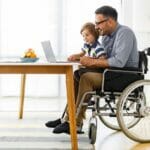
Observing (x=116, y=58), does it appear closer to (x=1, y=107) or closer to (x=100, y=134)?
(x=100, y=134)

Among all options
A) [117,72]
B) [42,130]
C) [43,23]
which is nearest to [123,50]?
[117,72]

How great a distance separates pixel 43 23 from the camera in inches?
190

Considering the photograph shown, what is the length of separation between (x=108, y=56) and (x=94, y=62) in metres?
0.24

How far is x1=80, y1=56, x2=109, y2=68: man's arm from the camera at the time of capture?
9.08ft

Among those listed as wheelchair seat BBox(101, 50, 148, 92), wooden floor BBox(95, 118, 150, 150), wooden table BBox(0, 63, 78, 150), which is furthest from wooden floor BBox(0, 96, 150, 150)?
wheelchair seat BBox(101, 50, 148, 92)

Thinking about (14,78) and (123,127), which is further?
(14,78)

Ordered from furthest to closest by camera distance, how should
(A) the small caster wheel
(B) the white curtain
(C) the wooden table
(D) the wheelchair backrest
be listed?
1. (B) the white curtain
2. (D) the wheelchair backrest
3. (A) the small caster wheel
4. (C) the wooden table

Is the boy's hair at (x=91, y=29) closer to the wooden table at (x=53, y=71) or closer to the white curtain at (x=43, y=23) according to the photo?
the wooden table at (x=53, y=71)

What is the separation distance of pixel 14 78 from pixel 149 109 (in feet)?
8.51

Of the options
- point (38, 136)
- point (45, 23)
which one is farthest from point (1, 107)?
point (38, 136)

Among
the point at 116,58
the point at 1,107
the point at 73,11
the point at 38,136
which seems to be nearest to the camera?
the point at 116,58

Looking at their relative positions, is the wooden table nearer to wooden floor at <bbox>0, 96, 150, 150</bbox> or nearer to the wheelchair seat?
wooden floor at <bbox>0, 96, 150, 150</bbox>

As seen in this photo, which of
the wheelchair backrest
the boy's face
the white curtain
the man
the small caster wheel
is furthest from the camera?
the white curtain

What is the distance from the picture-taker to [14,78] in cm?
496
